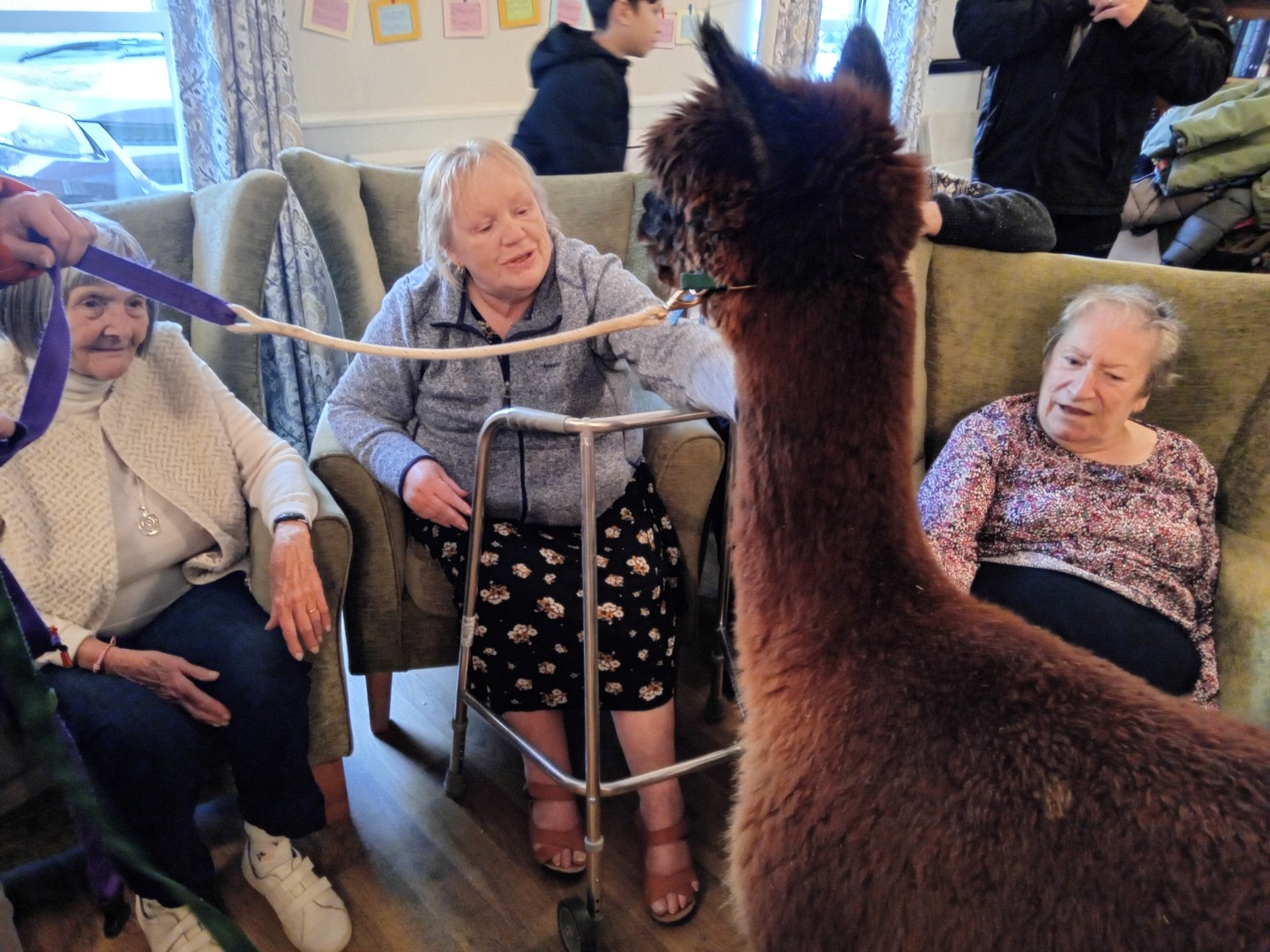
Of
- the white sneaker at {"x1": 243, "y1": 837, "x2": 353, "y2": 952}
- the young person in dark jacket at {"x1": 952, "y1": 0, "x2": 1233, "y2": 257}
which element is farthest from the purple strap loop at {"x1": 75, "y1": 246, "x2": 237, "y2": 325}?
the young person in dark jacket at {"x1": 952, "y1": 0, "x2": 1233, "y2": 257}

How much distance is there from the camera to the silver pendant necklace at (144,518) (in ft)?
4.49

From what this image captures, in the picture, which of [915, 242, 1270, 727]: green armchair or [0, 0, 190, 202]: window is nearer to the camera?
[915, 242, 1270, 727]: green armchair

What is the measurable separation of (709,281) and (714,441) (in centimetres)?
83

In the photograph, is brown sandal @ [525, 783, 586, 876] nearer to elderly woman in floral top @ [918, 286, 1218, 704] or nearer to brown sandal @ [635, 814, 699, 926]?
brown sandal @ [635, 814, 699, 926]

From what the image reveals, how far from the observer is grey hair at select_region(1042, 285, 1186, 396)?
4.80ft

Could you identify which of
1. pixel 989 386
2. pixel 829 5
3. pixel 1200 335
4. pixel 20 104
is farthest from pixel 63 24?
pixel 829 5

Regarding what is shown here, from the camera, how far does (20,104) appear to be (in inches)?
97.4

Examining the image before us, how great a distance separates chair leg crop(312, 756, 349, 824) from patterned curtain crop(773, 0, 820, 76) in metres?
3.30

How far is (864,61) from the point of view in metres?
0.84

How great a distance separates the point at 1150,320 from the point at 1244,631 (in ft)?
1.74

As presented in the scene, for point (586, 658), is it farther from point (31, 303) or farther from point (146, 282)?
point (31, 303)

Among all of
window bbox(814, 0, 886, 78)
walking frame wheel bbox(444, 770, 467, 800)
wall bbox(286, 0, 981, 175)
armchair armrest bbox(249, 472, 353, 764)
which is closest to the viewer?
armchair armrest bbox(249, 472, 353, 764)

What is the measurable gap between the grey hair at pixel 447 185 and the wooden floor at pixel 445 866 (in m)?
0.97

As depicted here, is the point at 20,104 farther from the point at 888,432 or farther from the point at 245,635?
the point at 888,432
